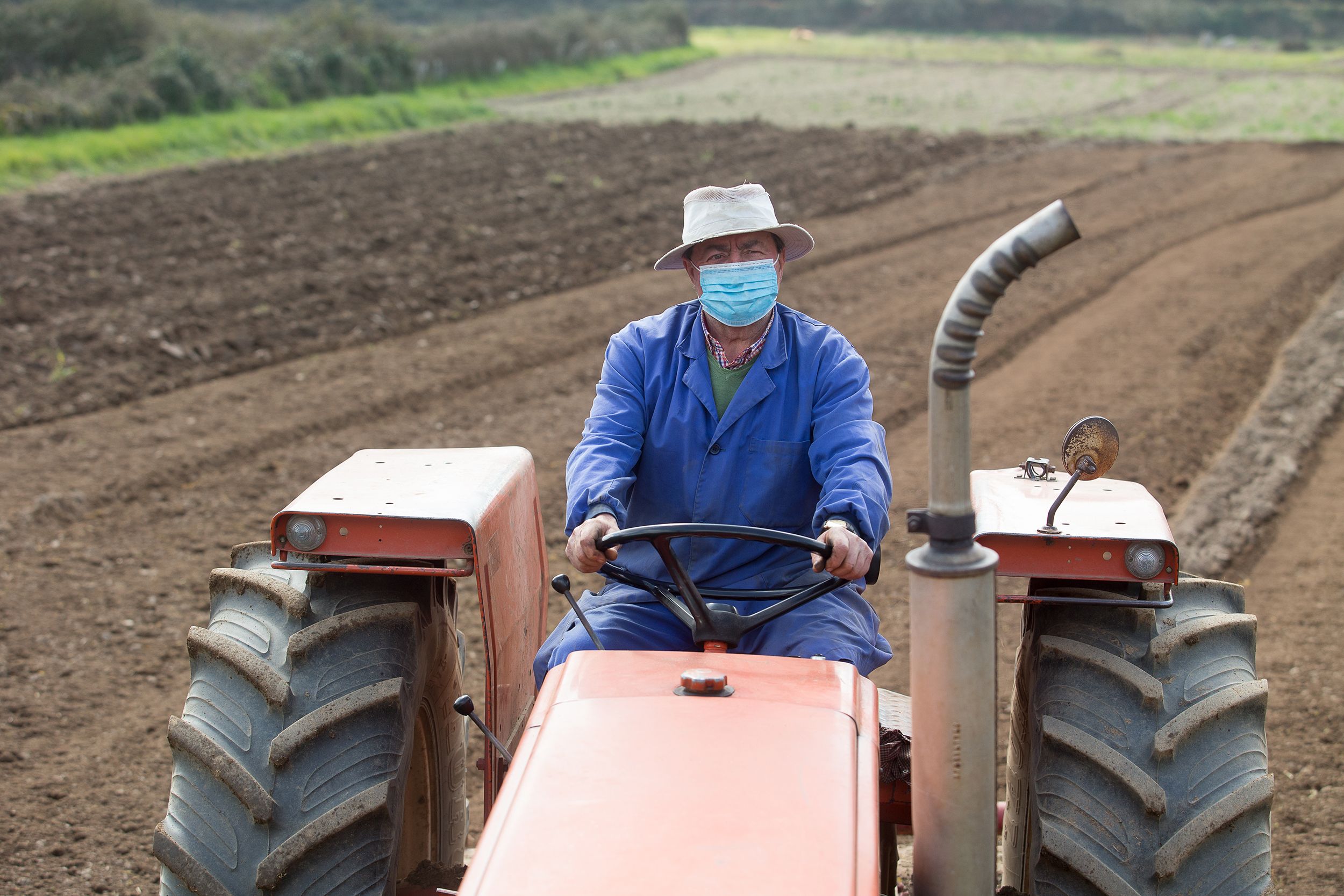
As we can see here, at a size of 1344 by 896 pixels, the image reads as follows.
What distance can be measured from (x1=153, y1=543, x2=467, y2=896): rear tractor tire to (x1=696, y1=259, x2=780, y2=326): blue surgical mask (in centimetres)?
98

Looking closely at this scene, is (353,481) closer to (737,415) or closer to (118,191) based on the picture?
(737,415)

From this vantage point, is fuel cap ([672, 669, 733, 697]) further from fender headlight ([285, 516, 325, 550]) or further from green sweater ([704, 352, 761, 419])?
green sweater ([704, 352, 761, 419])

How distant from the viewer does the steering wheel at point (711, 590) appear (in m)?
2.70

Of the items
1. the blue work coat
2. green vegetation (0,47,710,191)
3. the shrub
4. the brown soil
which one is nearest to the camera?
the blue work coat

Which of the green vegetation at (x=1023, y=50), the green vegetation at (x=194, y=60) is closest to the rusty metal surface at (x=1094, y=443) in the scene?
the green vegetation at (x=194, y=60)

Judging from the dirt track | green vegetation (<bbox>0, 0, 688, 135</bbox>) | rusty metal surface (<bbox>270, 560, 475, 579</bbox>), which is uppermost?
green vegetation (<bbox>0, 0, 688, 135</bbox>)

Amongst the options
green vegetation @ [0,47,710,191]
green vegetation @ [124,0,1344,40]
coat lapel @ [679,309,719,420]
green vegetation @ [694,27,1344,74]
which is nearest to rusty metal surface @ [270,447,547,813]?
coat lapel @ [679,309,719,420]

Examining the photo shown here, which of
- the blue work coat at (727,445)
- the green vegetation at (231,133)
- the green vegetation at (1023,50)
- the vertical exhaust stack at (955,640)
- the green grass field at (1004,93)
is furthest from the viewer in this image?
the green vegetation at (1023,50)

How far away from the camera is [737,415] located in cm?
327

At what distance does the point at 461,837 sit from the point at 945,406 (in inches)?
83.0

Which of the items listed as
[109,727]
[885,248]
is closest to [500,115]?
[885,248]

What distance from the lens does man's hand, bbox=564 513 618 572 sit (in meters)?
2.85

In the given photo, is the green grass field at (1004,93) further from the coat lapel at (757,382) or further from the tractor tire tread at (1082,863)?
the tractor tire tread at (1082,863)

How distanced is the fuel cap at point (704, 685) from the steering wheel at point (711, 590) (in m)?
0.37
